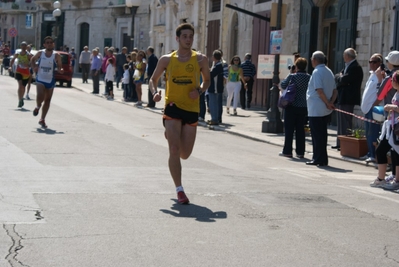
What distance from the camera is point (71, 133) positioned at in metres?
15.8

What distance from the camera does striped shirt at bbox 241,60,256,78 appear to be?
26578 mm

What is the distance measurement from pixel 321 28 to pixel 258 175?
12.5 metres

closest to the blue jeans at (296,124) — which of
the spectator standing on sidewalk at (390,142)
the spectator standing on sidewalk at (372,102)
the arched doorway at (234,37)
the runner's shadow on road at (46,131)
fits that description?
the spectator standing on sidewalk at (372,102)

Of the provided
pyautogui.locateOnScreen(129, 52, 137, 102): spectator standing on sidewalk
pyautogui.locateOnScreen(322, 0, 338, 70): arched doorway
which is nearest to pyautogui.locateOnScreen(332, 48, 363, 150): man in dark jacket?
pyautogui.locateOnScreen(322, 0, 338, 70): arched doorway

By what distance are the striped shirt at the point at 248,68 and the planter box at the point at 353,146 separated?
12.1m

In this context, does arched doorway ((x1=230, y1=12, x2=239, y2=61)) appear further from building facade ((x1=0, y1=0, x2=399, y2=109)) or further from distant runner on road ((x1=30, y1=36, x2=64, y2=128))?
distant runner on road ((x1=30, y1=36, x2=64, y2=128))

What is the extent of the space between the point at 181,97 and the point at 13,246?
299 cm

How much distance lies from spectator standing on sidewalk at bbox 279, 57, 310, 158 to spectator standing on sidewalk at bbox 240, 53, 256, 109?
11898mm

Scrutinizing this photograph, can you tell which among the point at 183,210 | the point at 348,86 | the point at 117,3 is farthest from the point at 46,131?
the point at 117,3

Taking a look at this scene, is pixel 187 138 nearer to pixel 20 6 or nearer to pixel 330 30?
pixel 330 30

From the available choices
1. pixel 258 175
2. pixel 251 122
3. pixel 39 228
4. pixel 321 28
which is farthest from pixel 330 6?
pixel 39 228

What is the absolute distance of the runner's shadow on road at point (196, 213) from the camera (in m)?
7.81

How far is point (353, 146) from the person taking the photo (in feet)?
47.1

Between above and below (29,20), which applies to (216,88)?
below
